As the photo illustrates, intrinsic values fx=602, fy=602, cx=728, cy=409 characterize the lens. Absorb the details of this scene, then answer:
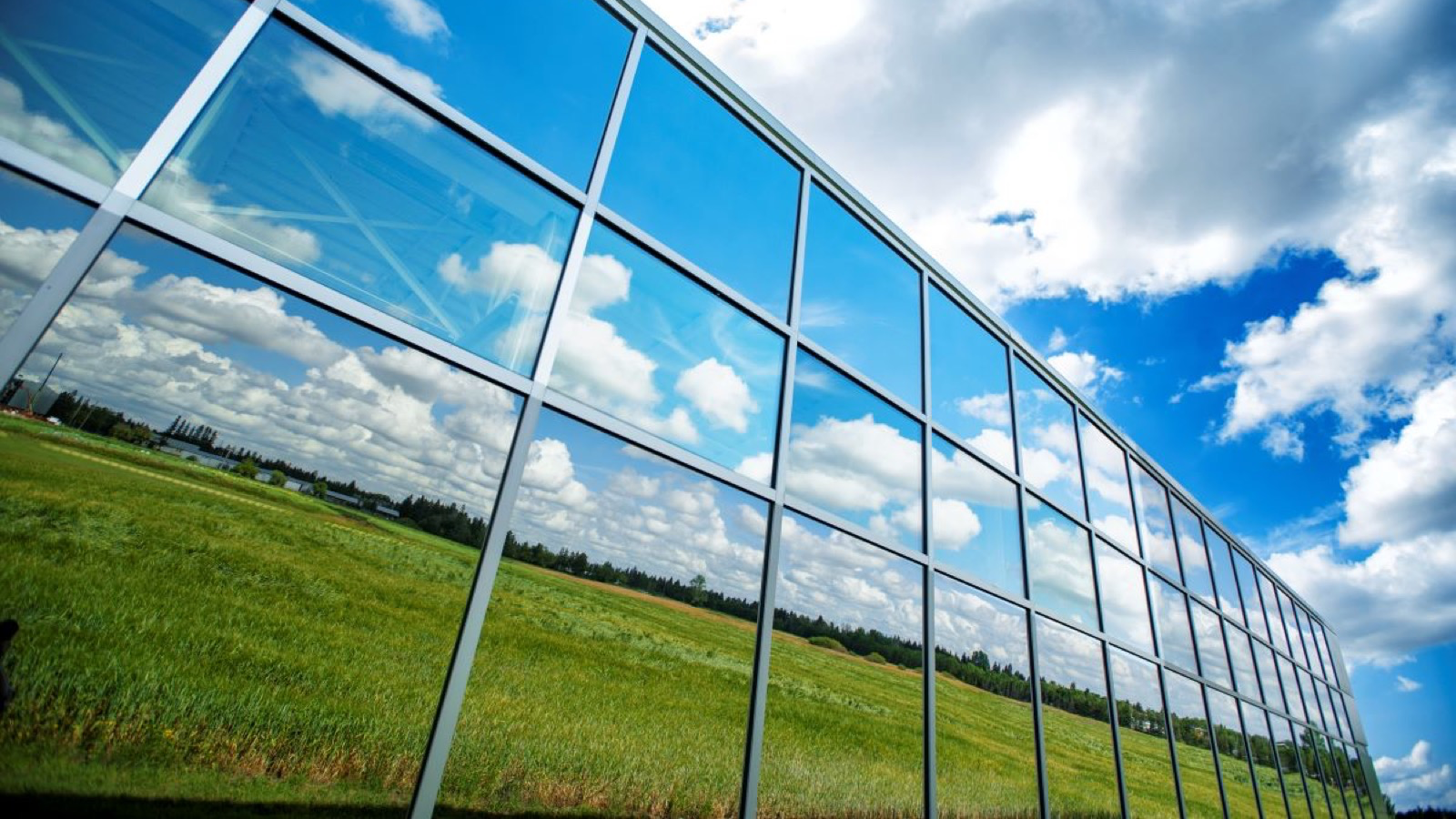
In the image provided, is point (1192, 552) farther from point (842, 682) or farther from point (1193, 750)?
point (842, 682)

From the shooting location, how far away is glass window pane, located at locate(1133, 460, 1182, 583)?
7707 millimetres

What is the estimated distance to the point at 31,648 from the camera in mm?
1615

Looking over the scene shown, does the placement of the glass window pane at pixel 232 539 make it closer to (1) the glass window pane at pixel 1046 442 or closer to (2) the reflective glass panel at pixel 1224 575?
(1) the glass window pane at pixel 1046 442

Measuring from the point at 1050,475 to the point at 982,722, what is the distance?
2.82m

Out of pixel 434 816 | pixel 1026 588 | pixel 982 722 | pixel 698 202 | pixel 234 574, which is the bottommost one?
pixel 434 816

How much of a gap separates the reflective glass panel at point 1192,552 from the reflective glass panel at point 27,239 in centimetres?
1084

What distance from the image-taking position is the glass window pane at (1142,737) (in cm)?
577

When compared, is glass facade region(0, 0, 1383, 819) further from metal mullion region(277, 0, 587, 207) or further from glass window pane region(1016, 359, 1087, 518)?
glass window pane region(1016, 359, 1087, 518)

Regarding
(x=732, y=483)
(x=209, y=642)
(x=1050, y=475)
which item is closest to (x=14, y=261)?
(x=209, y=642)

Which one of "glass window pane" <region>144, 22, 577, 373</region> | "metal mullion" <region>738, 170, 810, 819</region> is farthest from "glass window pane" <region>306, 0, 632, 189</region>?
"metal mullion" <region>738, 170, 810, 819</region>

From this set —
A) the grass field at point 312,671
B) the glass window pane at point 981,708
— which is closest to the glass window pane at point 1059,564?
the glass window pane at point 981,708

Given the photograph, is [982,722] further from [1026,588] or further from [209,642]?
[209,642]

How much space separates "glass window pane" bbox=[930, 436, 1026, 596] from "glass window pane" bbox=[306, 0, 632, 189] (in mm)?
3473

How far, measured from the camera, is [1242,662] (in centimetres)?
905
